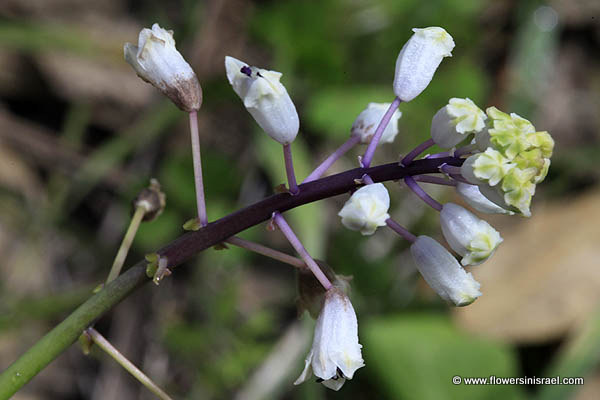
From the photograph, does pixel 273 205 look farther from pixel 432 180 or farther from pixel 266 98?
pixel 432 180

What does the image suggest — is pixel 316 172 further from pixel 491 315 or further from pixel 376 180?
pixel 491 315

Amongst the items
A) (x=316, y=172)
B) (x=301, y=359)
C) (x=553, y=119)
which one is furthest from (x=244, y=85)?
(x=553, y=119)

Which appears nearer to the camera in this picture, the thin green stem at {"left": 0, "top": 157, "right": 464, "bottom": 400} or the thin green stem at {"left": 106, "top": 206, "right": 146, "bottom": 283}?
the thin green stem at {"left": 0, "top": 157, "right": 464, "bottom": 400}

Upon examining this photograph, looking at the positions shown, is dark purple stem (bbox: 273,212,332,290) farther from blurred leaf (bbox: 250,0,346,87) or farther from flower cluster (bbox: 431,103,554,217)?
blurred leaf (bbox: 250,0,346,87)

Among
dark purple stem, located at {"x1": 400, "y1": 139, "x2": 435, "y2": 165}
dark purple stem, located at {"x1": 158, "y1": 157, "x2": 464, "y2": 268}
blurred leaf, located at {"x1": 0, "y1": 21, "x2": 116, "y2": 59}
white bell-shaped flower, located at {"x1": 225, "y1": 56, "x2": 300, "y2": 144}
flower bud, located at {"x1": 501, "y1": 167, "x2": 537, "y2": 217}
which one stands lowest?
flower bud, located at {"x1": 501, "y1": 167, "x2": 537, "y2": 217}

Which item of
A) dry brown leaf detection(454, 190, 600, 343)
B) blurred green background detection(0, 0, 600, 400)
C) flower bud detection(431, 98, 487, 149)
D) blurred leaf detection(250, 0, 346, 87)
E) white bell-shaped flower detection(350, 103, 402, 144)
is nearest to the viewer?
flower bud detection(431, 98, 487, 149)

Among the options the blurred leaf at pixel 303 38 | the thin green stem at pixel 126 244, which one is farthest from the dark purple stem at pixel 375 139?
→ the blurred leaf at pixel 303 38

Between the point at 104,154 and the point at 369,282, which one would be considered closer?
the point at 369,282

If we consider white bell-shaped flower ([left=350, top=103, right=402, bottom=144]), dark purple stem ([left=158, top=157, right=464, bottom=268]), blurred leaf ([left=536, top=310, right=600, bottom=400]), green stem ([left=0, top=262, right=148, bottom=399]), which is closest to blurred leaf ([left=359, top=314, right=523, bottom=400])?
blurred leaf ([left=536, top=310, right=600, bottom=400])
